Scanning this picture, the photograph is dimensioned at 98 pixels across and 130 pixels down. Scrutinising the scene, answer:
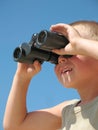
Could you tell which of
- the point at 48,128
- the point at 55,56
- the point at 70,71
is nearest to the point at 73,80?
the point at 70,71

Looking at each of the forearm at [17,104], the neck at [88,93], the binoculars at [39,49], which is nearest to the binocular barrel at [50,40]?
the binoculars at [39,49]

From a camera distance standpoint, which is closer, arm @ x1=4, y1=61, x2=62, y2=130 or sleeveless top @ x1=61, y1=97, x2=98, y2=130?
sleeveless top @ x1=61, y1=97, x2=98, y2=130

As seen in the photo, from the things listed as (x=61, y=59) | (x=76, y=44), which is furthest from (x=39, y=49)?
(x=76, y=44)

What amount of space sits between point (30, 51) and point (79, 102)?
0.22m

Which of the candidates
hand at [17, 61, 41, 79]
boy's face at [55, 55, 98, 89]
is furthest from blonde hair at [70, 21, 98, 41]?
hand at [17, 61, 41, 79]

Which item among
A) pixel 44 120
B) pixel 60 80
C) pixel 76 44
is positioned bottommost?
pixel 44 120

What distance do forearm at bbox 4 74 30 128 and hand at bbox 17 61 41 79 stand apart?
20 mm

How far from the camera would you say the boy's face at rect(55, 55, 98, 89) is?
1.03 meters

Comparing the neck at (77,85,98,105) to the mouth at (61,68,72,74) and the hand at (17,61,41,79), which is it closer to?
the mouth at (61,68,72,74)

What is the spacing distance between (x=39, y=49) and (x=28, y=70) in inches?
5.1

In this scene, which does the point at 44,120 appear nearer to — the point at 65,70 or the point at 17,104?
the point at 17,104

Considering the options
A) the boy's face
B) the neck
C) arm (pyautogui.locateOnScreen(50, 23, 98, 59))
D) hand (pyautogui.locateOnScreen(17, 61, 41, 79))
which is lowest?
the neck

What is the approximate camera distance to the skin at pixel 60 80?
3.27 ft

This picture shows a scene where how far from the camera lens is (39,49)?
1.10 metres
